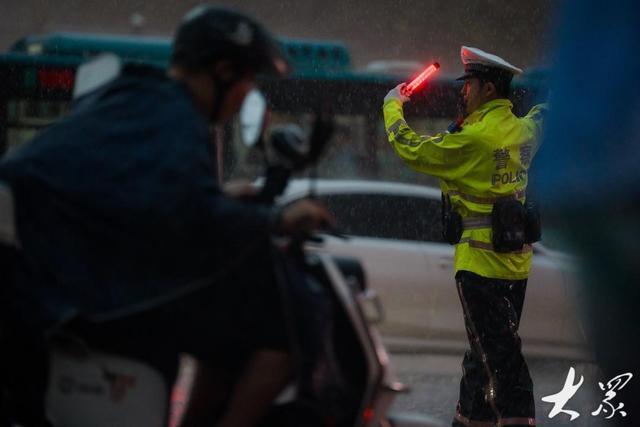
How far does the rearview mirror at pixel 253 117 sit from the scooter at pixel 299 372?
0.72 feet

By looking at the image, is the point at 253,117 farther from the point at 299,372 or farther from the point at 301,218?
the point at 299,372

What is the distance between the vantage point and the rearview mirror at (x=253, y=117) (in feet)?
11.4

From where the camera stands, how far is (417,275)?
970 cm

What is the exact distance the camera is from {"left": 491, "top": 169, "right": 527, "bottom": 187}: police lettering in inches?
240

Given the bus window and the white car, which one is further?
the bus window

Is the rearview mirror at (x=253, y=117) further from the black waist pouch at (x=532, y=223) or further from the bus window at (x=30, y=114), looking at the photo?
the bus window at (x=30, y=114)

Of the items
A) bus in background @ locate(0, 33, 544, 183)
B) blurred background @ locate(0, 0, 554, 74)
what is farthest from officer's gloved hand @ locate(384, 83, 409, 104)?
blurred background @ locate(0, 0, 554, 74)

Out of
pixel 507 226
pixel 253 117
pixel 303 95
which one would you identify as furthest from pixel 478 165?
pixel 303 95

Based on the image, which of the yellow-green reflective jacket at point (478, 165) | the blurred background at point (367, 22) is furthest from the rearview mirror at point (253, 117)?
the blurred background at point (367, 22)

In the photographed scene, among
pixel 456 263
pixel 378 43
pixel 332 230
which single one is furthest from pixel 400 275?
pixel 378 43

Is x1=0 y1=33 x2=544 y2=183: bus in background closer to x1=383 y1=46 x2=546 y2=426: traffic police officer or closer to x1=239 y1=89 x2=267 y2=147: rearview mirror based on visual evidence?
x1=383 y1=46 x2=546 y2=426: traffic police officer

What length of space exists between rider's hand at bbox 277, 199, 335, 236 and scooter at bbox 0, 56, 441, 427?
0.08m

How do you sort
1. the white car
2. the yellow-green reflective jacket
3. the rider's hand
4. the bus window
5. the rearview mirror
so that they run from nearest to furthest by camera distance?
1. the rider's hand
2. the rearview mirror
3. the yellow-green reflective jacket
4. the white car
5. the bus window

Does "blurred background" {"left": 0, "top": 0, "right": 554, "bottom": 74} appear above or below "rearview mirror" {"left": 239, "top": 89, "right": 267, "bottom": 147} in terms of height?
below
